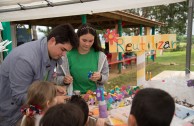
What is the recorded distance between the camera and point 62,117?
1.04 m

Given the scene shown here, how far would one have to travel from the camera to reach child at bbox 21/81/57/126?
1.39 m

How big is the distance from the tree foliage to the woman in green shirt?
77.5 feet

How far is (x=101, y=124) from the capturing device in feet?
4.94

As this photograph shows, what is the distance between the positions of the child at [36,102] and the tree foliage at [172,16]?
80.1ft

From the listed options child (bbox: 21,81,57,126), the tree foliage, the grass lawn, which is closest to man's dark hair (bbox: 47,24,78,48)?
child (bbox: 21,81,57,126)

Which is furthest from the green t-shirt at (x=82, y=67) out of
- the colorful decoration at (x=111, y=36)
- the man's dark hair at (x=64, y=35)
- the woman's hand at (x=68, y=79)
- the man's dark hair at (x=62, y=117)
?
the man's dark hair at (x=62, y=117)

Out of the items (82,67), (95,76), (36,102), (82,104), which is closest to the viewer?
(36,102)

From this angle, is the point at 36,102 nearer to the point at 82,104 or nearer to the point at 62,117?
the point at 82,104

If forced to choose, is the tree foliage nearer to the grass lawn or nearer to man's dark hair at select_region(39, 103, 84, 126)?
the grass lawn

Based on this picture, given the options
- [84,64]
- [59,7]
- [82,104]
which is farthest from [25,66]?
[59,7]

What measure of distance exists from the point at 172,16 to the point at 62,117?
2654 centimetres

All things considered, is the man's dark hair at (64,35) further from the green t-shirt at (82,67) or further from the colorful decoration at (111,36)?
the colorful decoration at (111,36)

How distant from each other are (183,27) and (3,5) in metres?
25.0

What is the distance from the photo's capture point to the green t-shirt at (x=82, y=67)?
2092 millimetres
